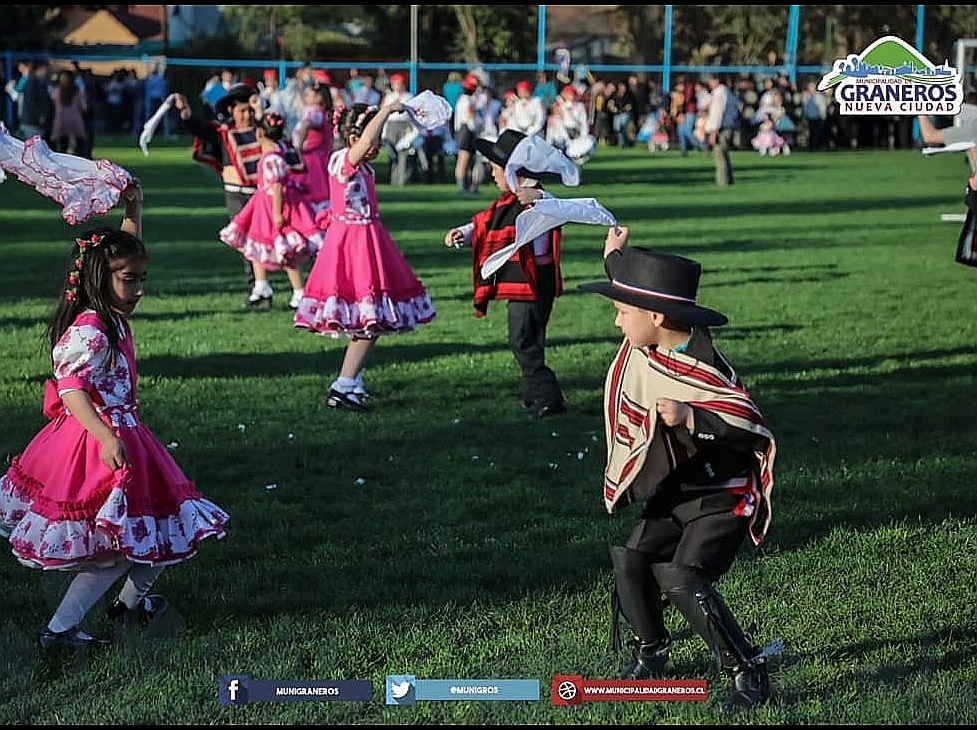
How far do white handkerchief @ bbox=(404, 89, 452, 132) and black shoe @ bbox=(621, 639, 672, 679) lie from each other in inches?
178

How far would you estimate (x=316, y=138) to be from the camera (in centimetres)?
1498

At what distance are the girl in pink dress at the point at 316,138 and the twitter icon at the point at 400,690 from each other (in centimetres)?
995

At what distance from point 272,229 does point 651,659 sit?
30.6 ft

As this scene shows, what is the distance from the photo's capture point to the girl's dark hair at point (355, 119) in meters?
9.63

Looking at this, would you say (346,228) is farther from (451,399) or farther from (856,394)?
(856,394)

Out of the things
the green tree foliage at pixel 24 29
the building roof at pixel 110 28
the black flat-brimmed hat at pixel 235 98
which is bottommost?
the black flat-brimmed hat at pixel 235 98

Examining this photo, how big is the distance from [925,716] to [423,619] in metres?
1.88

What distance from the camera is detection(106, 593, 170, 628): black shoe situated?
5.54 meters

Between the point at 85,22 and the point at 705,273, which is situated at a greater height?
the point at 85,22

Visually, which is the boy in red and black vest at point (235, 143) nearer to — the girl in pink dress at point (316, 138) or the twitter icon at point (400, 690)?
the girl in pink dress at point (316, 138)

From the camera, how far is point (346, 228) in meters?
9.96

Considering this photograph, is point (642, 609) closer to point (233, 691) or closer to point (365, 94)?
point (233, 691)

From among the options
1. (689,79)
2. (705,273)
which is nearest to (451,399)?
(705,273)

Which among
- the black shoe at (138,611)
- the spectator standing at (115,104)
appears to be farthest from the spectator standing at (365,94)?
the black shoe at (138,611)
